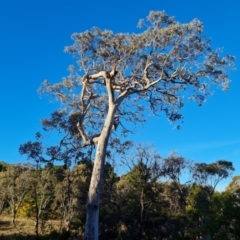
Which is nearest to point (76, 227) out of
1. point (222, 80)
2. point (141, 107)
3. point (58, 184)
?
point (58, 184)

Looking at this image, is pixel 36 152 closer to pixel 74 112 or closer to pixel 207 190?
pixel 74 112

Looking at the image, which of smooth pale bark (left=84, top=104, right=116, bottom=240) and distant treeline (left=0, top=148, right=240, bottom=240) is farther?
distant treeline (left=0, top=148, right=240, bottom=240)

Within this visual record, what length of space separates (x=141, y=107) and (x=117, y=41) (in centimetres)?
279

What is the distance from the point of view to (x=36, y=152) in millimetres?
12633

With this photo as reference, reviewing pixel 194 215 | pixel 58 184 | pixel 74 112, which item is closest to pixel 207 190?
pixel 194 215

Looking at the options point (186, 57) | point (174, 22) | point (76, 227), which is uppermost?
point (174, 22)

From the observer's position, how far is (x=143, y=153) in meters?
13.4

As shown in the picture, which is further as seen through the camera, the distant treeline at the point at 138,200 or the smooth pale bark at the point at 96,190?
the distant treeline at the point at 138,200

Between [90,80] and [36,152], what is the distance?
3339mm

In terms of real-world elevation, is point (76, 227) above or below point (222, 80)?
below

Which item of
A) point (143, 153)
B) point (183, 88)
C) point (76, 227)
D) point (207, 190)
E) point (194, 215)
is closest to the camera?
point (183, 88)

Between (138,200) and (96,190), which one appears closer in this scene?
(96,190)

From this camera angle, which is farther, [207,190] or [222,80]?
[207,190]

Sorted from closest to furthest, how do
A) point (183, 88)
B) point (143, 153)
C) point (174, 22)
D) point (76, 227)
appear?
point (174, 22)
point (183, 88)
point (143, 153)
point (76, 227)
